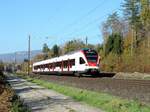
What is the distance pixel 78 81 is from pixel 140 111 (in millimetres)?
20361

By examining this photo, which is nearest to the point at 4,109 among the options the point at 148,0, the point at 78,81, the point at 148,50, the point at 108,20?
the point at 78,81

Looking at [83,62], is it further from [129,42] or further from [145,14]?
[129,42]

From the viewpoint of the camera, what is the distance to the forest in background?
78.1 metres

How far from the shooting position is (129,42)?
11250cm

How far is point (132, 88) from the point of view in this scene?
23516mm

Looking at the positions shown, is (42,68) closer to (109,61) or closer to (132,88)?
(109,61)

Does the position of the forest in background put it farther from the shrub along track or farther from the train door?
the shrub along track

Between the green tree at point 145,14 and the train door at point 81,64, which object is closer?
the train door at point 81,64

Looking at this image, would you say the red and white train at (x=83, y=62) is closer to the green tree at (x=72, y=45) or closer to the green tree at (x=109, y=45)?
the green tree at (x=109, y=45)

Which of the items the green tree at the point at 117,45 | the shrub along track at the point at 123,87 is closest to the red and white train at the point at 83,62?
the shrub along track at the point at 123,87

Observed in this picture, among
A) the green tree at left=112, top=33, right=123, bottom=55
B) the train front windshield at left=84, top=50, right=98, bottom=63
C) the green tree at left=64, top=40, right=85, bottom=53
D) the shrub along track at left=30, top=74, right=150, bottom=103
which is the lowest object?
the shrub along track at left=30, top=74, right=150, bottom=103

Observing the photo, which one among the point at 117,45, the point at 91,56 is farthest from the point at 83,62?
the point at 117,45

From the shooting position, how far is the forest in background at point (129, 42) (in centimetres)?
7812

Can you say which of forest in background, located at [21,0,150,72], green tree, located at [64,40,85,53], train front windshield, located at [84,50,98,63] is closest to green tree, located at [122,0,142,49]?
forest in background, located at [21,0,150,72]
